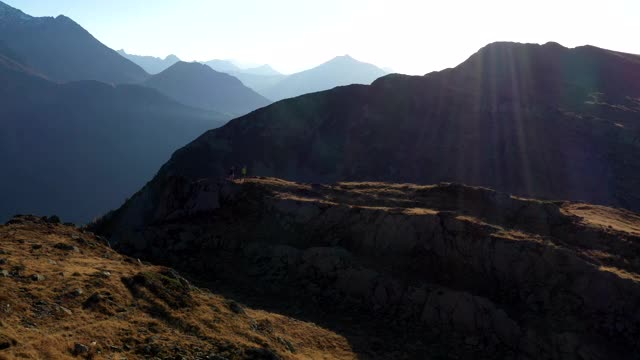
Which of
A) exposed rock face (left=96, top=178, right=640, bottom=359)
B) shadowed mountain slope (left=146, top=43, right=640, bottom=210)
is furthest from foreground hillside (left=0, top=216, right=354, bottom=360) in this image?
shadowed mountain slope (left=146, top=43, right=640, bottom=210)

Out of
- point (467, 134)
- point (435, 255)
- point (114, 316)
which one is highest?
point (467, 134)

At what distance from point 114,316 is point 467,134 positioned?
271 ft

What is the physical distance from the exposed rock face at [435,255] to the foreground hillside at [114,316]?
5.40m

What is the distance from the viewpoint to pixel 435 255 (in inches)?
1180

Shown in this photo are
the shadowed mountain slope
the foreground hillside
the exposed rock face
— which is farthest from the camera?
the shadowed mountain slope

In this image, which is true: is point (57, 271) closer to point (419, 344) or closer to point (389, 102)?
point (419, 344)

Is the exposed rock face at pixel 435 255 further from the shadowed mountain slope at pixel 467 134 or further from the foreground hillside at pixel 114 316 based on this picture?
the shadowed mountain slope at pixel 467 134

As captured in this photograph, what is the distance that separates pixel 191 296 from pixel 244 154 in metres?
71.8

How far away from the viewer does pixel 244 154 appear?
300ft

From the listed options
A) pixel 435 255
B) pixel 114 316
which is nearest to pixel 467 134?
pixel 435 255

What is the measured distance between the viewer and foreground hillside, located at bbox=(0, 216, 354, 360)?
1477 centimetres

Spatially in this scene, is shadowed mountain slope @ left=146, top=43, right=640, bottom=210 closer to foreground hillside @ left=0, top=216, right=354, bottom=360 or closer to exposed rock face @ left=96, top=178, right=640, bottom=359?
exposed rock face @ left=96, top=178, right=640, bottom=359

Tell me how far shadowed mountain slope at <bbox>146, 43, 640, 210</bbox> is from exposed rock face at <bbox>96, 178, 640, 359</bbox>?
45624 mm

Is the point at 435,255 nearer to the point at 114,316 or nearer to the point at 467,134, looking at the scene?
the point at 114,316
